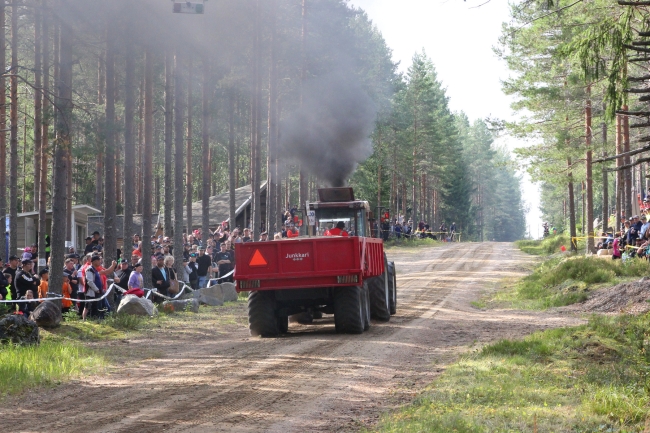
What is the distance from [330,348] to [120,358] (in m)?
3.61

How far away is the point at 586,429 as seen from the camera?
273 inches

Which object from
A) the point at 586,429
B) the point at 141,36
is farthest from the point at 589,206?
the point at 586,429

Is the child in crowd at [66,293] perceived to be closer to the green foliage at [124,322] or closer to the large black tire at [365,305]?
the green foliage at [124,322]

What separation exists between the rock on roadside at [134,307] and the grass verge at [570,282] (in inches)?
418

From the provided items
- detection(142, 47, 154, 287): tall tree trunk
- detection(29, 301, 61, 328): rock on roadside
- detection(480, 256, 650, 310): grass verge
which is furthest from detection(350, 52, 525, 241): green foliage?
detection(29, 301, 61, 328): rock on roadside

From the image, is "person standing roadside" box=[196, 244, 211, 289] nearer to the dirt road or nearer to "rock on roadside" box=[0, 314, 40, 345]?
the dirt road

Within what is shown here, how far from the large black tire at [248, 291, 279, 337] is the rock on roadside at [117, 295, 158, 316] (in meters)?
4.21

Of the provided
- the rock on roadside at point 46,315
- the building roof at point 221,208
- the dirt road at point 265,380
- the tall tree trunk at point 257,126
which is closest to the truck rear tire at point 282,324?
the dirt road at point 265,380

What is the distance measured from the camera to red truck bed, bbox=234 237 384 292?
14.7 m

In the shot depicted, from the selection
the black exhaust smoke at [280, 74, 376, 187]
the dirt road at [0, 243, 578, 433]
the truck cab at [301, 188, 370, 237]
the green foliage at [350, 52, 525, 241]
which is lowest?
the dirt road at [0, 243, 578, 433]

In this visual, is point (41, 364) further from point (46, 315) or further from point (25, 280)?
point (25, 280)

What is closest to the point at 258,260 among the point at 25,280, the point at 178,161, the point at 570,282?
the point at 25,280

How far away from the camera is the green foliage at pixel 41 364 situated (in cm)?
987

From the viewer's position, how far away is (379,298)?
17.4m
